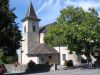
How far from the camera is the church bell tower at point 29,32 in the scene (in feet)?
244

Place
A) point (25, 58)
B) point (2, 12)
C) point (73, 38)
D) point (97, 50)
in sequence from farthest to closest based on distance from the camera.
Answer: point (25, 58) < point (97, 50) < point (73, 38) < point (2, 12)

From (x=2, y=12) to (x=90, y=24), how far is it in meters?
13.5

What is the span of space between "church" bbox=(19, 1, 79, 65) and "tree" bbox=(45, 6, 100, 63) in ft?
48.7

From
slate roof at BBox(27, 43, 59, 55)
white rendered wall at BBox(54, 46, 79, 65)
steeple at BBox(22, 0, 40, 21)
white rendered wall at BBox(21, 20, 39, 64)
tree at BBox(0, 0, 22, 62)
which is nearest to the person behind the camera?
tree at BBox(0, 0, 22, 62)

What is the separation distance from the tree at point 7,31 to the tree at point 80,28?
22.5 feet

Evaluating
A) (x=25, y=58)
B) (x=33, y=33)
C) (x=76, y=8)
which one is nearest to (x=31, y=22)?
(x=33, y=33)

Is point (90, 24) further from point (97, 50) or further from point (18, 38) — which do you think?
point (18, 38)

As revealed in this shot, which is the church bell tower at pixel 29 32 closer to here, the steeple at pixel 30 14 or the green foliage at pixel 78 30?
the steeple at pixel 30 14

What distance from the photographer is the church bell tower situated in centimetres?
7438

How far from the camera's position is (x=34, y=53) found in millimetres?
68250

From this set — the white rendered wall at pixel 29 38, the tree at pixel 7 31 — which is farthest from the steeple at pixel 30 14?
the tree at pixel 7 31

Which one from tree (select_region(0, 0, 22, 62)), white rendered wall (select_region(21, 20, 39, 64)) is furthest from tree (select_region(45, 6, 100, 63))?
white rendered wall (select_region(21, 20, 39, 64))

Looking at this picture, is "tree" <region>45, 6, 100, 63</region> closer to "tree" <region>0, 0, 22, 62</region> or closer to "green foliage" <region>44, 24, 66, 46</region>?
"green foliage" <region>44, 24, 66, 46</region>

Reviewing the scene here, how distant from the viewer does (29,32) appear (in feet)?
250
